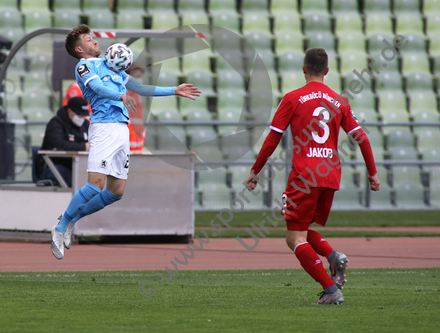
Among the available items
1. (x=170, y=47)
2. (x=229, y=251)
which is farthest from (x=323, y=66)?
(x=170, y=47)

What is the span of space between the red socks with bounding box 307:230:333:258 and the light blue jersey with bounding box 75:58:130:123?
216 cm

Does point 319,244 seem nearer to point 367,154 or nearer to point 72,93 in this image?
point 367,154

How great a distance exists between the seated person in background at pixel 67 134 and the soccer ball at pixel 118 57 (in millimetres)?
4142

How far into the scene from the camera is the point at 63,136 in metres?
10.4

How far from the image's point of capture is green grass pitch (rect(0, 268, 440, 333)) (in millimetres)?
4281

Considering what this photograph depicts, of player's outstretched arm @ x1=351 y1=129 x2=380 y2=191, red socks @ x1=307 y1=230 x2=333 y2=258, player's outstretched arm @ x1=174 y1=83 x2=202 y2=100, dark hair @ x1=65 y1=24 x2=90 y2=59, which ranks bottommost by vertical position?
red socks @ x1=307 y1=230 x2=333 y2=258

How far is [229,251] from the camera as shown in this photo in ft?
31.2

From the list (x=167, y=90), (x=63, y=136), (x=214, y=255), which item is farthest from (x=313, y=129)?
(x=63, y=136)

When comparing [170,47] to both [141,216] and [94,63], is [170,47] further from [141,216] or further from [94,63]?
[94,63]

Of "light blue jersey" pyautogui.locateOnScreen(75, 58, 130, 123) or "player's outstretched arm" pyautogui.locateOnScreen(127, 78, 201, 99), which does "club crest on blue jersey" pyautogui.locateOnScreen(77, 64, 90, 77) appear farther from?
"player's outstretched arm" pyautogui.locateOnScreen(127, 78, 201, 99)

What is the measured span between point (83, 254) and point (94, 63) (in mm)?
3460

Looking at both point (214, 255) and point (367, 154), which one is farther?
point (214, 255)

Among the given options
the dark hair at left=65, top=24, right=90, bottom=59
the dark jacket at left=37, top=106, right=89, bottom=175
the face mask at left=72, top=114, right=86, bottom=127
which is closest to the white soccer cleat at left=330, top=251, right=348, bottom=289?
the dark hair at left=65, top=24, right=90, bottom=59

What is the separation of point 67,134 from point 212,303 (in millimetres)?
5916
